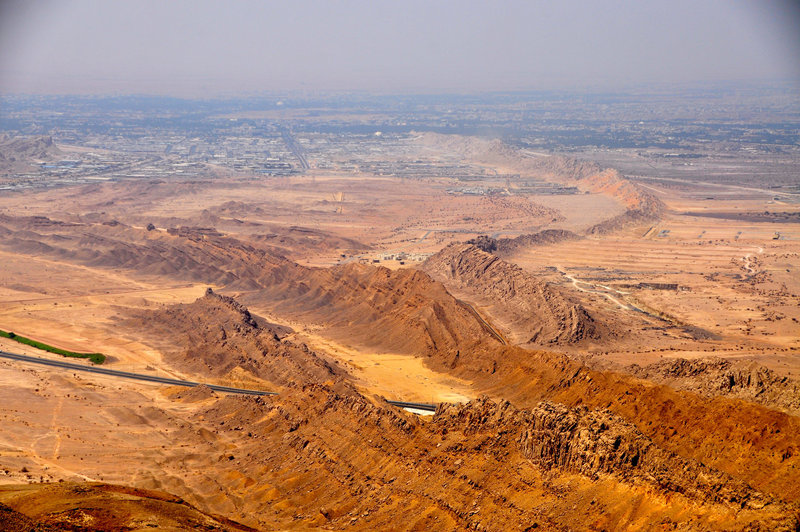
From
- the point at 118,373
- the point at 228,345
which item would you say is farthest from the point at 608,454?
the point at 118,373

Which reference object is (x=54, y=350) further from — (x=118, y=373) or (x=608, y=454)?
(x=608, y=454)

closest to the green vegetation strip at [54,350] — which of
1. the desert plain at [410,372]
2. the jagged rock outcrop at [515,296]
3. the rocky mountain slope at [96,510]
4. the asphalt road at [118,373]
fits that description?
the desert plain at [410,372]

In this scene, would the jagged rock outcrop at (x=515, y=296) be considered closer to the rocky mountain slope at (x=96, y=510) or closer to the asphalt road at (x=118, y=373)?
the asphalt road at (x=118, y=373)

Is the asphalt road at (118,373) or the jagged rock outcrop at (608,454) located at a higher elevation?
the jagged rock outcrop at (608,454)

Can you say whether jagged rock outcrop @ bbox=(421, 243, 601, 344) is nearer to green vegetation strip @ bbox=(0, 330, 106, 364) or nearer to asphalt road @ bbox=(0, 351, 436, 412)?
asphalt road @ bbox=(0, 351, 436, 412)

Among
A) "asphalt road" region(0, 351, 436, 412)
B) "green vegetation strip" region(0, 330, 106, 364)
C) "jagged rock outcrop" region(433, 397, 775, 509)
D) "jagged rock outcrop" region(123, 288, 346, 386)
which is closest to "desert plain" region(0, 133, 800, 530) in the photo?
"jagged rock outcrop" region(433, 397, 775, 509)

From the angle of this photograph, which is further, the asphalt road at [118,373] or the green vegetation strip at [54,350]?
the green vegetation strip at [54,350]

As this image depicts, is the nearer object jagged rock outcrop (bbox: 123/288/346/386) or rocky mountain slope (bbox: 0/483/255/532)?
rocky mountain slope (bbox: 0/483/255/532)
